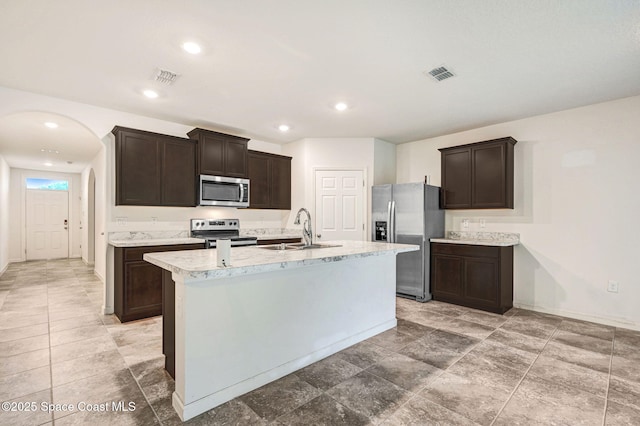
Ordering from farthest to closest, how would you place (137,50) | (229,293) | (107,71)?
(107,71) → (137,50) → (229,293)

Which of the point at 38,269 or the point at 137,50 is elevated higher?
the point at 137,50

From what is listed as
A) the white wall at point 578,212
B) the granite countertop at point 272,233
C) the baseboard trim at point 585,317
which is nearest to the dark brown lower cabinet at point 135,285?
the granite countertop at point 272,233

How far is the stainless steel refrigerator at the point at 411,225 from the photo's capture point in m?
4.61

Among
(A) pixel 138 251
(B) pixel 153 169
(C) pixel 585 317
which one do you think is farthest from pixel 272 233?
(C) pixel 585 317

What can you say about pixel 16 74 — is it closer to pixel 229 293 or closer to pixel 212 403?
pixel 229 293

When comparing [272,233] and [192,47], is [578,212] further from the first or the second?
[192,47]

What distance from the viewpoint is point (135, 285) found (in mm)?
3602

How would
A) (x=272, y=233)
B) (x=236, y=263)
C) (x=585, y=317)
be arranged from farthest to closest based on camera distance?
(x=272, y=233) → (x=585, y=317) → (x=236, y=263)

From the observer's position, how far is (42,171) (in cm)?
838

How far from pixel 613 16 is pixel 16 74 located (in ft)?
16.3

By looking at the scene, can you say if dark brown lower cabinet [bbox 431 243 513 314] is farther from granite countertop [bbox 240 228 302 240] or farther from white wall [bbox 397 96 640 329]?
granite countertop [bbox 240 228 302 240]

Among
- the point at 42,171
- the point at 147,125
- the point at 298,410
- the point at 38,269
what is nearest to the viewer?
the point at 298,410

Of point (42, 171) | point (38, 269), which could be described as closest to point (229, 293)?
point (38, 269)

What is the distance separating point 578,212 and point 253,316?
4.06m
